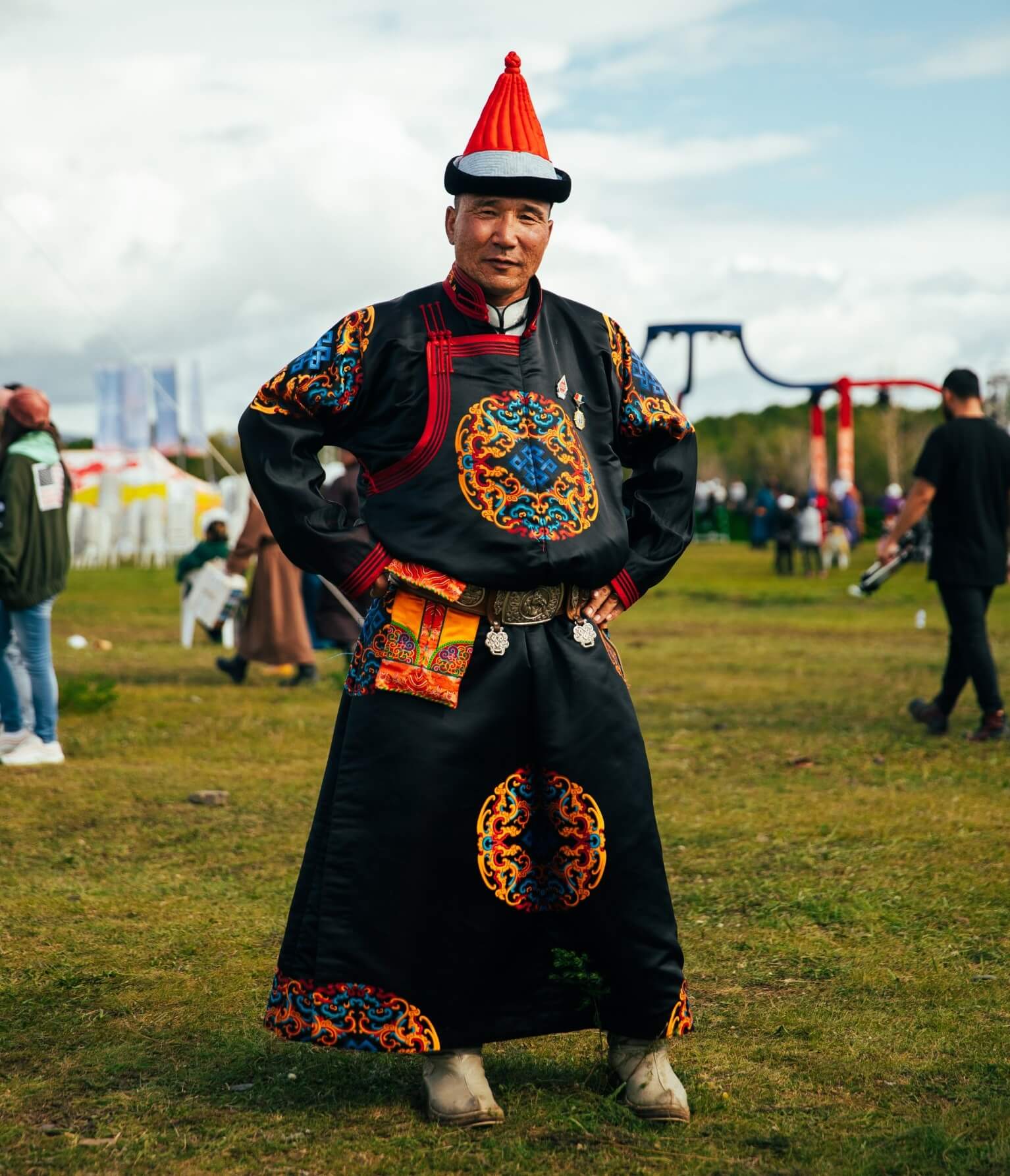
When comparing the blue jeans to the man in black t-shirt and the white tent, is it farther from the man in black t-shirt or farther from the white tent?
the white tent

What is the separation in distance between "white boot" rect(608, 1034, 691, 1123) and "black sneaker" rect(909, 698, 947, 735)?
236 inches

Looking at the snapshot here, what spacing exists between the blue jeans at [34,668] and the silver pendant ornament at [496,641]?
510cm

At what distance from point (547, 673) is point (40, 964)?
223cm

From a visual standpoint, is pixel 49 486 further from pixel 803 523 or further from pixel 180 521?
pixel 180 521

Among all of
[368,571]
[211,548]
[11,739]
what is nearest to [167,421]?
[211,548]

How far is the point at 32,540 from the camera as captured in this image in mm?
8047

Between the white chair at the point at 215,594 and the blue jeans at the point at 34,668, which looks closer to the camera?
the blue jeans at the point at 34,668

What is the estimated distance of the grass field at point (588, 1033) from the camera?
11.3 feet

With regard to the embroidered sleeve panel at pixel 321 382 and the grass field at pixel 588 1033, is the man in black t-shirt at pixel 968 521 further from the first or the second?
the embroidered sleeve panel at pixel 321 382

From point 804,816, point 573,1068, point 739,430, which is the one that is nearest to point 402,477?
point 573,1068

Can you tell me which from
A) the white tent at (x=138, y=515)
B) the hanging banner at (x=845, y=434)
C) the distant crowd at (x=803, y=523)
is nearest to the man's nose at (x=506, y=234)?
the distant crowd at (x=803, y=523)

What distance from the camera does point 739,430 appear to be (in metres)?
95.1

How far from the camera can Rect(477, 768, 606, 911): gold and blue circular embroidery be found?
11.7 ft

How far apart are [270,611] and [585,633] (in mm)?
8774
